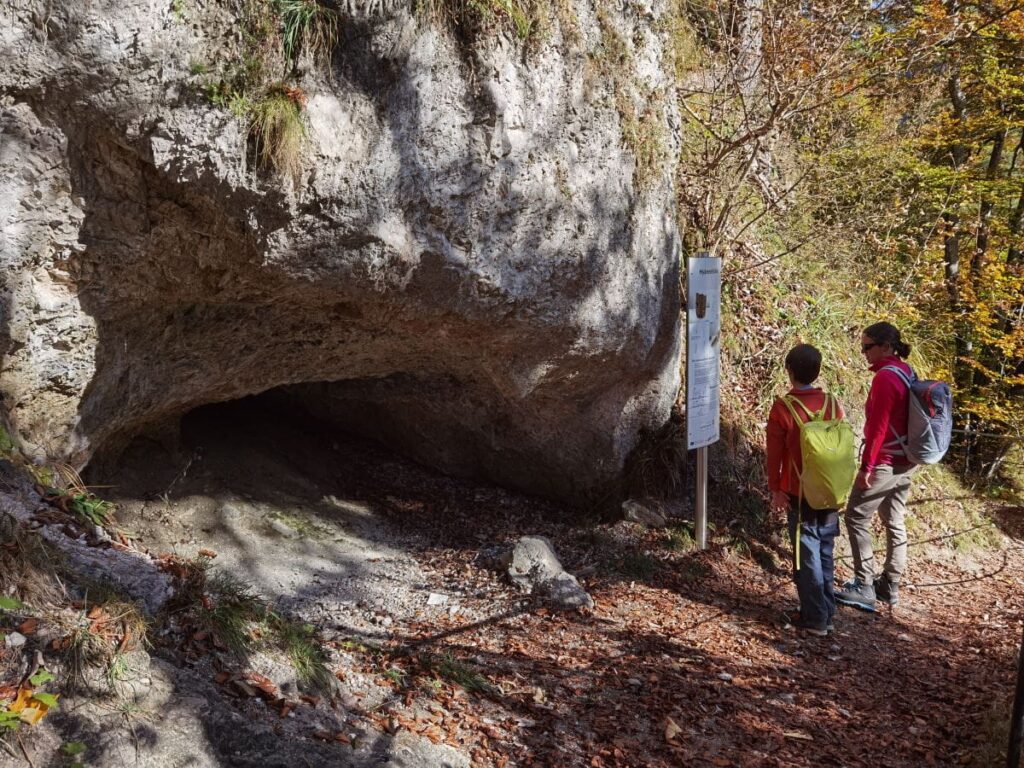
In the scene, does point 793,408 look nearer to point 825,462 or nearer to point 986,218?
point 825,462

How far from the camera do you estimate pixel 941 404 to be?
5.02 meters

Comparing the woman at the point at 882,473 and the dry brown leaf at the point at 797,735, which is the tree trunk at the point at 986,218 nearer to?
the woman at the point at 882,473

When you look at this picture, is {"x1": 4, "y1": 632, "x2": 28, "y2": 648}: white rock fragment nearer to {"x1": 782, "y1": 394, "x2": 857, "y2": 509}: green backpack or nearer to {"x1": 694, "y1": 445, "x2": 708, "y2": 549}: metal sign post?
{"x1": 782, "y1": 394, "x2": 857, "y2": 509}: green backpack

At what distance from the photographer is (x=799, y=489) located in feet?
15.8

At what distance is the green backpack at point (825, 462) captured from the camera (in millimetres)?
4613

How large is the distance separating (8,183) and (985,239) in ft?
33.1

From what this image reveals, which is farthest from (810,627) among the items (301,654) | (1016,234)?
(1016,234)

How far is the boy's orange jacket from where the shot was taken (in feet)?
15.7

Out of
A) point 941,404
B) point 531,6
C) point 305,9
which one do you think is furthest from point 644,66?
point 941,404

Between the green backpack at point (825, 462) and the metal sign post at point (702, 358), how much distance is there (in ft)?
3.03

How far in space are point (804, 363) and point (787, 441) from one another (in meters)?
0.51

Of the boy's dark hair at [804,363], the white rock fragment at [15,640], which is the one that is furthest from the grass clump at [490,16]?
the white rock fragment at [15,640]

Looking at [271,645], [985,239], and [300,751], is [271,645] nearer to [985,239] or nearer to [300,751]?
[300,751]

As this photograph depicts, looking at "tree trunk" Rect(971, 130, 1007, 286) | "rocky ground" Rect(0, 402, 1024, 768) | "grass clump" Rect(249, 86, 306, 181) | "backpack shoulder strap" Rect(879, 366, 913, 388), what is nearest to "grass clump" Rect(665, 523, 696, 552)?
"rocky ground" Rect(0, 402, 1024, 768)
